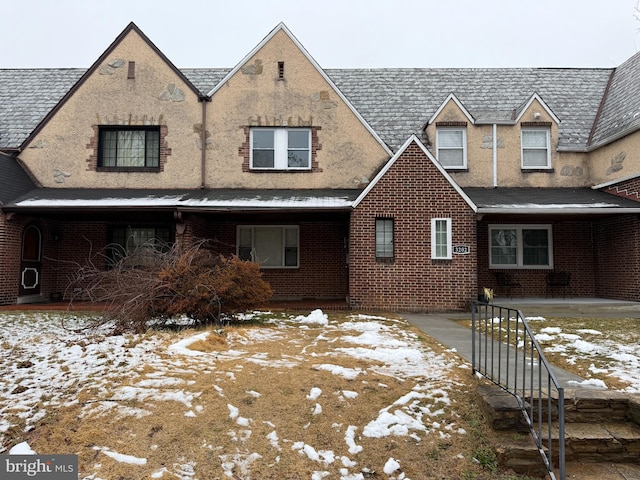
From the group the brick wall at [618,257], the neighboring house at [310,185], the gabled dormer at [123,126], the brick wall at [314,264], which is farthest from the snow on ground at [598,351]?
the gabled dormer at [123,126]

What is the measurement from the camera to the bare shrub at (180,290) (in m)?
8.52

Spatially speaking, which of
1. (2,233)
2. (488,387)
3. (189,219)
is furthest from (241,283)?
(2,233)

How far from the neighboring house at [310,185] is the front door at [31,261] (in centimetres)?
6

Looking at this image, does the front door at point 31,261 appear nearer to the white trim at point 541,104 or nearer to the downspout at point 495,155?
the downspout at point 495,155

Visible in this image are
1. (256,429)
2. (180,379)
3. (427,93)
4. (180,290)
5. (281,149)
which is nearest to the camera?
(256,429)

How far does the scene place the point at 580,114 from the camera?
671 inches

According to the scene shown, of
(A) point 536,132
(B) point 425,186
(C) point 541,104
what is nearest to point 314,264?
(B) point 425,186

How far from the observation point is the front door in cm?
1343

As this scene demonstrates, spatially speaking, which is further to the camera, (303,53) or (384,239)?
(303,53)

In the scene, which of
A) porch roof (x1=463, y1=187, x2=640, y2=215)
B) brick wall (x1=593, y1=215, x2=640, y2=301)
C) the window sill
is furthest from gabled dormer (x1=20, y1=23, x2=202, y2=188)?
brick wall (x1=593, y1=215, x2=640, y2=301)

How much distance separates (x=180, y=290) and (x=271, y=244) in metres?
6.66

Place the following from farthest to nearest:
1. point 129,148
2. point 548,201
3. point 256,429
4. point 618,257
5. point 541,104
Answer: point 541,104 < point 129,148 < point 618,257 < point 548,201 < point 256,429

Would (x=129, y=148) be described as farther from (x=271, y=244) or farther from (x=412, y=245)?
(x=412, y=245)

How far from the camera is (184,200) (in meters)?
12.8
